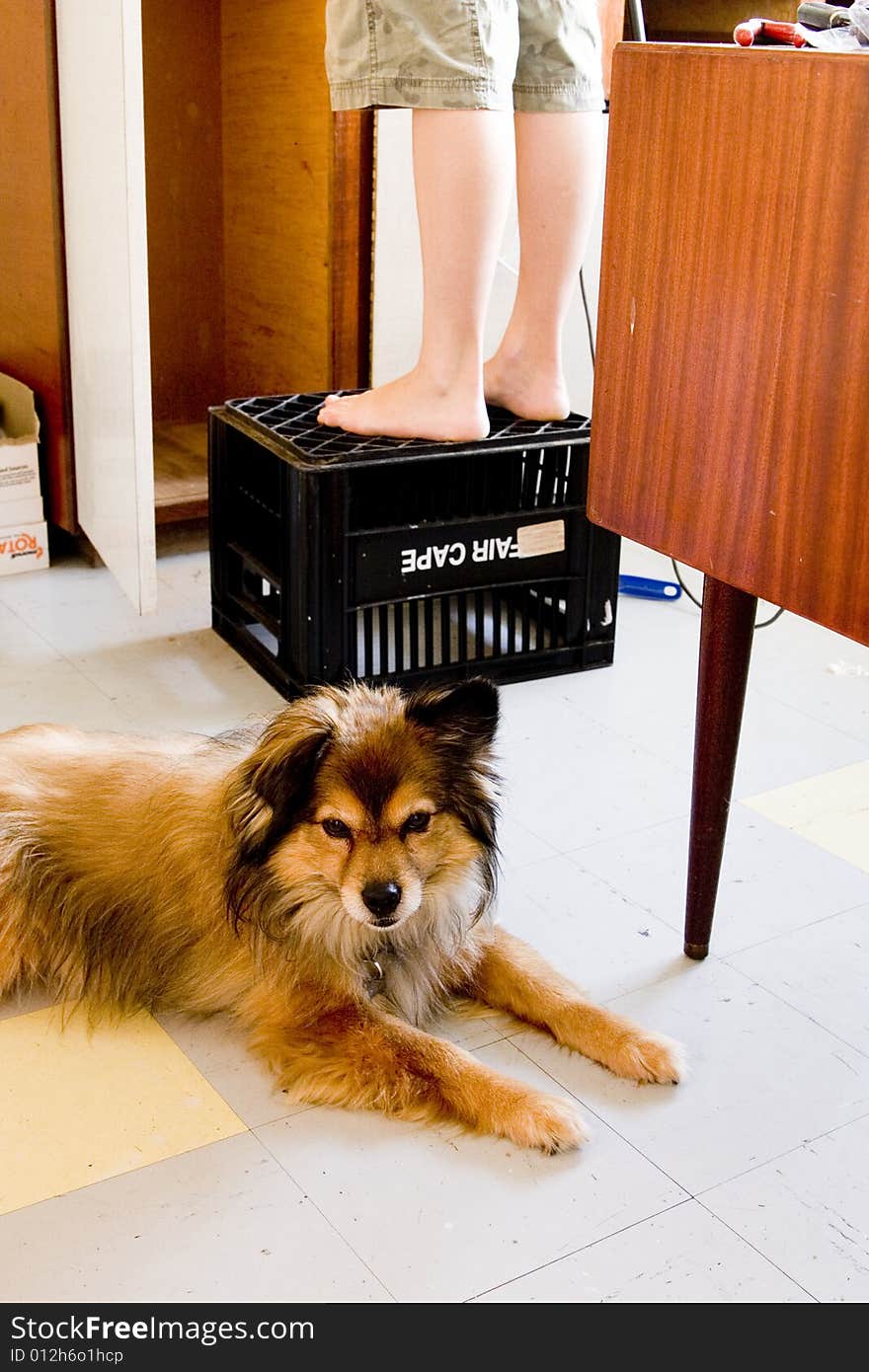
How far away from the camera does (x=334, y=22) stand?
7.02 feet

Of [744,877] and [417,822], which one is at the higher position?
[417,822]

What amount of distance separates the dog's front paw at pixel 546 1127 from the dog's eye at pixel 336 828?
32 centimetres

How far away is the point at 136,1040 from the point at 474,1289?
510 mm

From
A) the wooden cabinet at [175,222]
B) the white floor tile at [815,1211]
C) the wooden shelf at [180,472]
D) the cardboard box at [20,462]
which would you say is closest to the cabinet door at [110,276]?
the wooden cabinet at [175,222]

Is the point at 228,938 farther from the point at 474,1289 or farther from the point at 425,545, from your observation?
the point at 425,545

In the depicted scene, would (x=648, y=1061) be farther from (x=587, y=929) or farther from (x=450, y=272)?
(x=450, y=272)

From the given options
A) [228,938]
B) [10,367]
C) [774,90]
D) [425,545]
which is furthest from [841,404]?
[10,367]

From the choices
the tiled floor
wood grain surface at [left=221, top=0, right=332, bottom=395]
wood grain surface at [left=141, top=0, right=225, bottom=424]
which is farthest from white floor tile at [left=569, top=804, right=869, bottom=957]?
wood grain surface at [left=141, top=0, right=225, bottom=424]

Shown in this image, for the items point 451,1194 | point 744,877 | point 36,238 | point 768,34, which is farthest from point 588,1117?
point 36,238

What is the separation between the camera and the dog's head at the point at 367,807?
144 cm

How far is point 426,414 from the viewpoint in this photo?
7.52 feet

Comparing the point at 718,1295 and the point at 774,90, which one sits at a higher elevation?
the point at 774,90

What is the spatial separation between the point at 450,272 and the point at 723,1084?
1.27 metres

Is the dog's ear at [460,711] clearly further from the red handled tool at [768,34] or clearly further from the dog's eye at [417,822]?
the red handled tool at [768,34]
